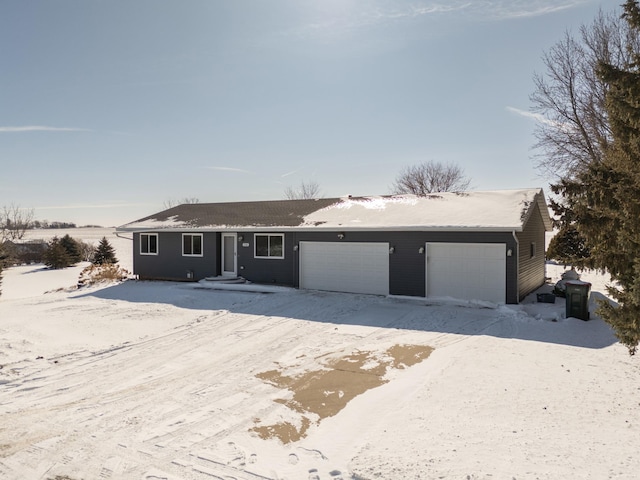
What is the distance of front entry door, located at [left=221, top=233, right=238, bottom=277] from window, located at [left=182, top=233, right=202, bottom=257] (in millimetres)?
1193

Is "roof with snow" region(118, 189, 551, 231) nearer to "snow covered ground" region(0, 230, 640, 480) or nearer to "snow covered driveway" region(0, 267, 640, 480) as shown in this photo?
"snow covered ground" region(0, 230, 640, 480)

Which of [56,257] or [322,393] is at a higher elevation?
[56,257]

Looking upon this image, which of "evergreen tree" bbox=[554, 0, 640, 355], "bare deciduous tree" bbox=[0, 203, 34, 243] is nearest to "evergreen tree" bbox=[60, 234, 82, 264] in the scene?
"bare deciduous tree" bbox=[0, 203, 34, 243]

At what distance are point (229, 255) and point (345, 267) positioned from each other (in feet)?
18.3

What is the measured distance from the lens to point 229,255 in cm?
1722

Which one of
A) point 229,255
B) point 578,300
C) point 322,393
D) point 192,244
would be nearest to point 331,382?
point 322,393

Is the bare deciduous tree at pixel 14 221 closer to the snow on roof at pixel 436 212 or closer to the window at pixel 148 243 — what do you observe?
the window at pixel 148 243

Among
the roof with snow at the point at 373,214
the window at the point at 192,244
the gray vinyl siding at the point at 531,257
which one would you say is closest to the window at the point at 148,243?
the roof with snow at the point at 373,214

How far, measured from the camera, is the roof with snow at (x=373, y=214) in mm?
12711

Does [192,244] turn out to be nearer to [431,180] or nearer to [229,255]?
[229,255]

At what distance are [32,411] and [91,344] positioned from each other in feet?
11.0

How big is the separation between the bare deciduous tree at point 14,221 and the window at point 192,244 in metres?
33.0

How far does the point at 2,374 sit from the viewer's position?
22.4ft

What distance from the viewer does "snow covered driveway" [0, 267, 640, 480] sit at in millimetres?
4039
